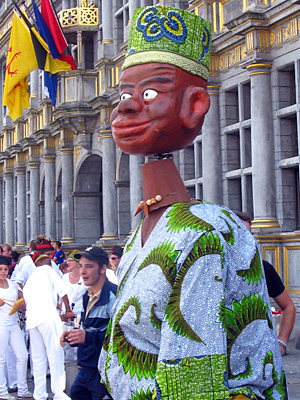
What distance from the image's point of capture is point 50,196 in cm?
2234

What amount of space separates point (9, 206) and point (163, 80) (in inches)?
1004

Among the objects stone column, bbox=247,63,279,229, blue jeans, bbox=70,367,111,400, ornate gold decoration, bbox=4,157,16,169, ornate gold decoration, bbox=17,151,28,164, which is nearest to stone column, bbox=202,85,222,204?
stone column, bbox=247,63,279,229

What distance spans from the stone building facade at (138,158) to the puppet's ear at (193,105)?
27.4 ft

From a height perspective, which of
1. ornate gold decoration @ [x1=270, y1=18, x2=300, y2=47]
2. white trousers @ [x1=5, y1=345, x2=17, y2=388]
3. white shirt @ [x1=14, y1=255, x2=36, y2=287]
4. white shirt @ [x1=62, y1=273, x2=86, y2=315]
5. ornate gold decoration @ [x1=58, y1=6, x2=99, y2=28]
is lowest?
white trousers @ [x1=5, y1=345, x2=17, y2=388]

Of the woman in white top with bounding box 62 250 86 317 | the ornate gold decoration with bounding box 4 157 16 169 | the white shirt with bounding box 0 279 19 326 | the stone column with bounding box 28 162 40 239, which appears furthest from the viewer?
the ornate gold decoration with bounding box 4 157 16 169

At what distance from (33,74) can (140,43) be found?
875 inches

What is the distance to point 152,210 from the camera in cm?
270

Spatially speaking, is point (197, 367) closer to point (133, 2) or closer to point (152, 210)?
point (152, 210)

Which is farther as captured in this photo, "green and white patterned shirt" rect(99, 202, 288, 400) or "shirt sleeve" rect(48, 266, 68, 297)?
"shirt sleeve" rect(48, 266, 68, 297)

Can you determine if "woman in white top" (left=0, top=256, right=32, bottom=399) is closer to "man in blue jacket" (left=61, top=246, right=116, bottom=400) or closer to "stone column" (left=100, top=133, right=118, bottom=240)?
"man in blue jacket" (left=61, top=246, right=116, bottom=400)

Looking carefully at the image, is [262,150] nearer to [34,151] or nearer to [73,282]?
[73,282]

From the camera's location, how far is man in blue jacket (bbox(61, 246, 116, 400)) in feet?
17.1

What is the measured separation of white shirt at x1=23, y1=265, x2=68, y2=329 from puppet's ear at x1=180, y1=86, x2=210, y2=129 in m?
6.31

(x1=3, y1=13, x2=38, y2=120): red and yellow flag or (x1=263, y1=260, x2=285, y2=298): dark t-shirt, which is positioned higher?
(x1=3, y1=13, x2=38, y2=120): red and yellow flag
